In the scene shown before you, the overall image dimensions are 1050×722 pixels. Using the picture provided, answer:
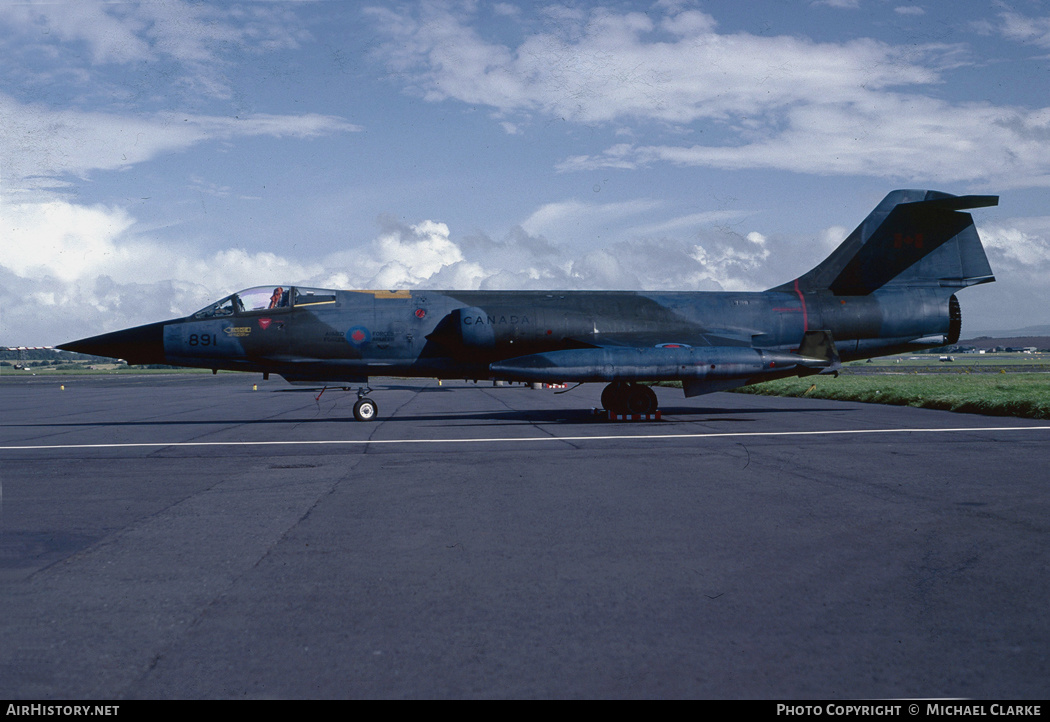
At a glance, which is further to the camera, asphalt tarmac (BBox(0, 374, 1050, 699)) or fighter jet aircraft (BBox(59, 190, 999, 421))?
fighter jet aircraft (BBox(59, 190, 999, 421))


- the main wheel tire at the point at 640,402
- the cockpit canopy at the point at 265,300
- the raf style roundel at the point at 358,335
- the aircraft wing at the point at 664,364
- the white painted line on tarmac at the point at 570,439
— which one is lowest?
the white painted line on tarmac at the point at 570,439

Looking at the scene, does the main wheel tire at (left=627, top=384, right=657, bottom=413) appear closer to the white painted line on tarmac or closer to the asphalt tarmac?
the white painted line on tarmac

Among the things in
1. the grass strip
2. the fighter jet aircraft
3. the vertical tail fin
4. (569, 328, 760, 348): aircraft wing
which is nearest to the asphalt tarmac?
the fighter jet aircraft

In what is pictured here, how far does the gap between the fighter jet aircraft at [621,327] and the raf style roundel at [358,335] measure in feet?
0.12

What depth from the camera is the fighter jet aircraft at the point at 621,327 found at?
1819 centimetres

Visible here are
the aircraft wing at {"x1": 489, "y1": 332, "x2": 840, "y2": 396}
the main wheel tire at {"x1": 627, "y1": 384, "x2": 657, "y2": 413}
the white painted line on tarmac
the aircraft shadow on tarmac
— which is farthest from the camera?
the main wheel tire at {"x1": 627, "y1": 384, "x2": 657, "y2": 413}

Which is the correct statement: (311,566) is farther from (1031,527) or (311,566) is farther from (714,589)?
(1031,527)

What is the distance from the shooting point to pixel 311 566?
566 centimetres

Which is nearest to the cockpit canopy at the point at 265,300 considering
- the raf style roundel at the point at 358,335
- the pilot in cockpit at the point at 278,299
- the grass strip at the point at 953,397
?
the pilot in cockpit at the point at 278,299

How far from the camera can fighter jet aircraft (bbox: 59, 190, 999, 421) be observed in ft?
59.7

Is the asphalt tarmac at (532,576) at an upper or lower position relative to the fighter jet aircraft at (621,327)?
lower

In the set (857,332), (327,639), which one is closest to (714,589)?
(327,639)

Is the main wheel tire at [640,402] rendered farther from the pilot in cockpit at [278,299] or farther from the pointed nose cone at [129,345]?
the pointed nose cone at [129,345]

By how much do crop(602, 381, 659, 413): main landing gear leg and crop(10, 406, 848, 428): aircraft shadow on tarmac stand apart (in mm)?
470
